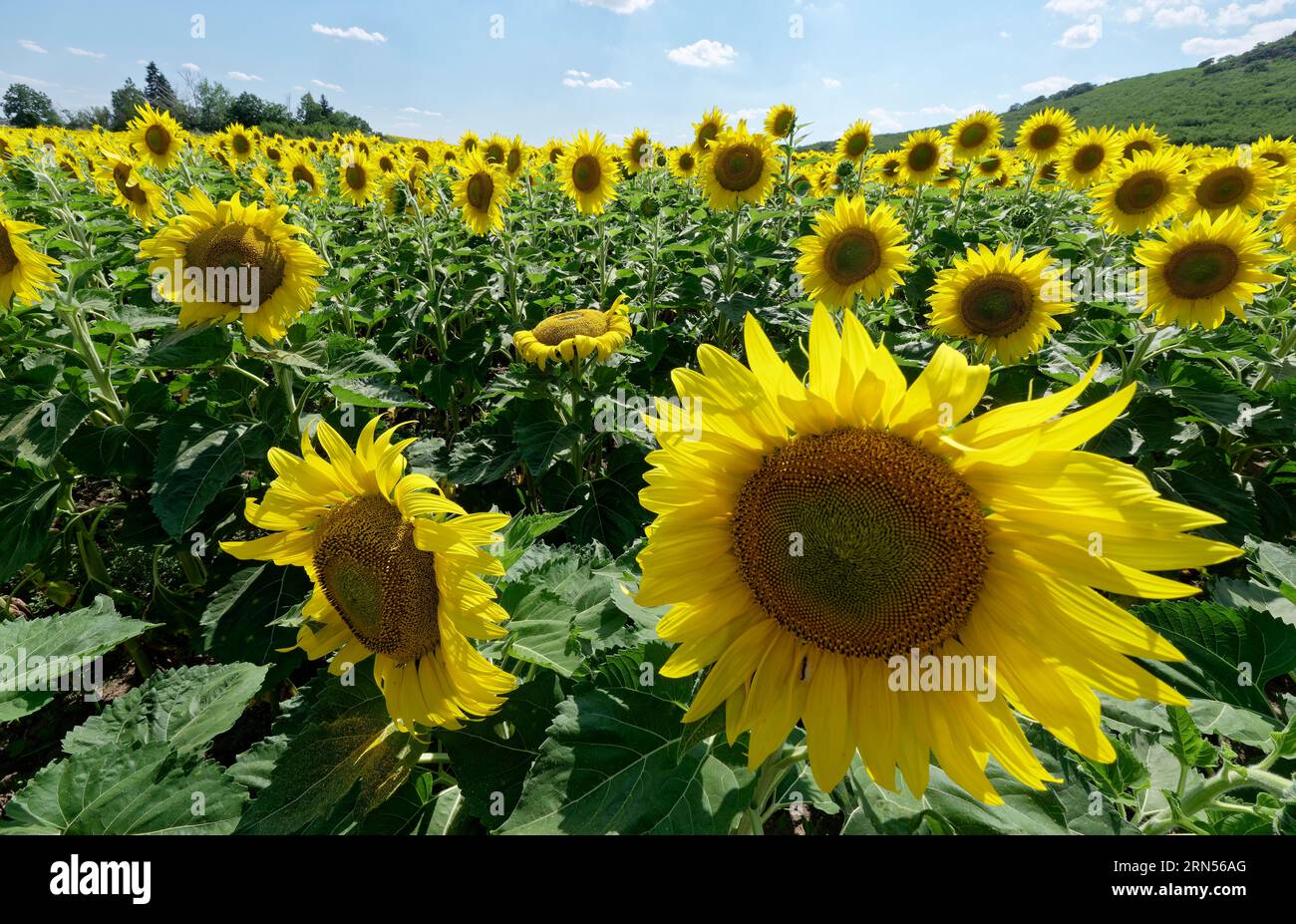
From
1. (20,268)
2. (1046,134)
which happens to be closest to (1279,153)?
(1046,134)

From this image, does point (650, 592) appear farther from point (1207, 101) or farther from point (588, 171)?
point (1207, 101)

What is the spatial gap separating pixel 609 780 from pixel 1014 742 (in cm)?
94

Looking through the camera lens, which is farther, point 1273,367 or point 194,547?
point 1273,367

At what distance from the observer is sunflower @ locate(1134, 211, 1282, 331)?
473cm

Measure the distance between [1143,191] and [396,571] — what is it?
8761mm

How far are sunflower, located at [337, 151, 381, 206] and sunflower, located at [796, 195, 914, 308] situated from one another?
739cm

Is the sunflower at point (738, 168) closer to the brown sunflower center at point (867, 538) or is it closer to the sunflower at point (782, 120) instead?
the sunflower at point (782, 120)

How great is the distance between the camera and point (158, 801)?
65.9 inches

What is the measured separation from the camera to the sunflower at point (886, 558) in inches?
47.7

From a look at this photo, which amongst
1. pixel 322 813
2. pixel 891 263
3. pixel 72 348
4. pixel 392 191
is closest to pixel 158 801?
pixel 322 813

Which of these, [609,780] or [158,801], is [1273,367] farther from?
[158,801]

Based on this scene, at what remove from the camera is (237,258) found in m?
3.51

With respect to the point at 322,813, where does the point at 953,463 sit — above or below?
above

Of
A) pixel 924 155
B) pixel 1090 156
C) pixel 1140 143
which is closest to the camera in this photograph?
pixel 1140 143
